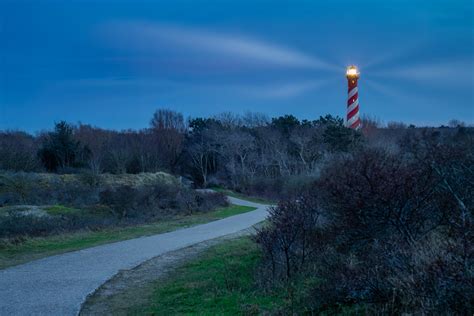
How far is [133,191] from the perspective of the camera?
23.1 m

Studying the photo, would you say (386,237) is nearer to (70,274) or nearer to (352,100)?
(70,274)

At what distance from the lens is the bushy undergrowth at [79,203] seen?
52.5ft

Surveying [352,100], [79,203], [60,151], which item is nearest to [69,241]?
[79,203]

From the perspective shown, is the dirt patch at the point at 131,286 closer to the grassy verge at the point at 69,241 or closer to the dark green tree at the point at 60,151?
the grassy verge at the point at 69,241

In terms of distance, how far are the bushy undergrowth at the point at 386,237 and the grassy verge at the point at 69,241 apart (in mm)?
6902

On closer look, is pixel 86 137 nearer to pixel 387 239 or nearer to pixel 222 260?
pixel 222 260

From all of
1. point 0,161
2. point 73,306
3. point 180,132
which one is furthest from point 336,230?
point 180,132

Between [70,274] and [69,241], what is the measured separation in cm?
509

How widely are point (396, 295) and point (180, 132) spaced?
190ft

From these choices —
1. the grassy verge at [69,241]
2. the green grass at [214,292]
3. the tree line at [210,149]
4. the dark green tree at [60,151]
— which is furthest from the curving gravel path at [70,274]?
the dark green tree at [60,151]

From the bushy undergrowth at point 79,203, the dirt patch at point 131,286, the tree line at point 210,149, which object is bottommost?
the dirt patch at point 131,286

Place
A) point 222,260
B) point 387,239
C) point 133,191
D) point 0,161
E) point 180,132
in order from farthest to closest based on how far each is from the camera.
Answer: point 180,132, point 0,161, point 133,191, point 222,260, point 387,239

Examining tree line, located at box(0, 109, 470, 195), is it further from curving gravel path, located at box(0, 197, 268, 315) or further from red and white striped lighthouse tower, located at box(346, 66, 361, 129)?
curving gravel path, located at box(0, 197, 268, 315)

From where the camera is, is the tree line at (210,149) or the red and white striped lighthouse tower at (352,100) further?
the red and white striped lighthouse tower at (352,100)
